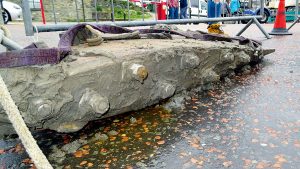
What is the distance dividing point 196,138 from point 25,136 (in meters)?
1.19

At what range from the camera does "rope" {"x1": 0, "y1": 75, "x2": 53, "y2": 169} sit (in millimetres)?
1345

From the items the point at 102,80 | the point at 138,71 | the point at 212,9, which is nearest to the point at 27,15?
the point at 102,80

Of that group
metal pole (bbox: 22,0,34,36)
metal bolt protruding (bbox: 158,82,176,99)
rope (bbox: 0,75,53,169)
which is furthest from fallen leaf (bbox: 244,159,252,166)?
metal pole (bbox: 22,0,34,36)

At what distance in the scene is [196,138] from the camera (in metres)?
2.19

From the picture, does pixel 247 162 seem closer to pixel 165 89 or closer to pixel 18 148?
pixel 165 89

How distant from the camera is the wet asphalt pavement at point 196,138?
1912 mm

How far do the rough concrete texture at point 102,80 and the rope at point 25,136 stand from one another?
19.0 inches

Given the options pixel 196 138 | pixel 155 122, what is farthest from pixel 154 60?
pixel 196 138

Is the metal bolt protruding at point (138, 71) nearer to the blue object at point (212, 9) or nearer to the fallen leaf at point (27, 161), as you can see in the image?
the fallen leaf at point (27, 161)

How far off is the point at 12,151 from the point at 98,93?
26.8 inches

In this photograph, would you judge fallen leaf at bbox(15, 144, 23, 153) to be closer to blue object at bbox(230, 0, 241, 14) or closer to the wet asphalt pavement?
the wet asphalt pavement

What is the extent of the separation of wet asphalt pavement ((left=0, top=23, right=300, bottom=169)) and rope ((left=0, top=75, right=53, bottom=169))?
536 millimetres

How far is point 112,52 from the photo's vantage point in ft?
7.71

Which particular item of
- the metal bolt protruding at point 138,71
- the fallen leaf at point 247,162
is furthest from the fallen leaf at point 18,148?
the fallen leaf at point 247,162
